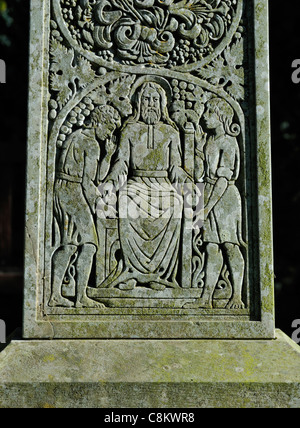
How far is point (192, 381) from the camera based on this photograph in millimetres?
3467

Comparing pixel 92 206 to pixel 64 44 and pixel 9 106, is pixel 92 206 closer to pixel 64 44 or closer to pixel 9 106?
pixel 64 44

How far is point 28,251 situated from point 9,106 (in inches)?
Answer: 196

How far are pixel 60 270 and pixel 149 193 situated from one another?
2.59 feet

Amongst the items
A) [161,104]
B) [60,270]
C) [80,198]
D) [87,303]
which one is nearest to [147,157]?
[161,104]

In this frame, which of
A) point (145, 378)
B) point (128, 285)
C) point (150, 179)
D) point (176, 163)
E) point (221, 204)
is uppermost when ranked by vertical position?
point (176, 163)

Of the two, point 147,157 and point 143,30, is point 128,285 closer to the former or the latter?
point 147,157

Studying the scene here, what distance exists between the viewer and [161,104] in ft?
13.2

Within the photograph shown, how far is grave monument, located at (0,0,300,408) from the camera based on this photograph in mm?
3846

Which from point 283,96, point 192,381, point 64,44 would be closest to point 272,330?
point 192,381

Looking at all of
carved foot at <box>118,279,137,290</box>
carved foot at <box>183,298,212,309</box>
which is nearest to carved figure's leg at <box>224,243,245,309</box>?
carved foot at <box>183,298,212,309</box>

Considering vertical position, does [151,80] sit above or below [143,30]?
below

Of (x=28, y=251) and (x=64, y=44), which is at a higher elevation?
(x=64, y=44)

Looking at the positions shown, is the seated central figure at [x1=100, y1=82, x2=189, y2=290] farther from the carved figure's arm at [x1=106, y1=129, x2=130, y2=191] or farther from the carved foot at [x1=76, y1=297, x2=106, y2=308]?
the carved foot at [x1=76, y1=297, x2=106, y2=308]

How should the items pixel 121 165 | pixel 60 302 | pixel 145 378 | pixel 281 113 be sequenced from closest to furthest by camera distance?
pixel 145 378 → pixel 60 302 → pixel 121 165 → pixel 281 113
